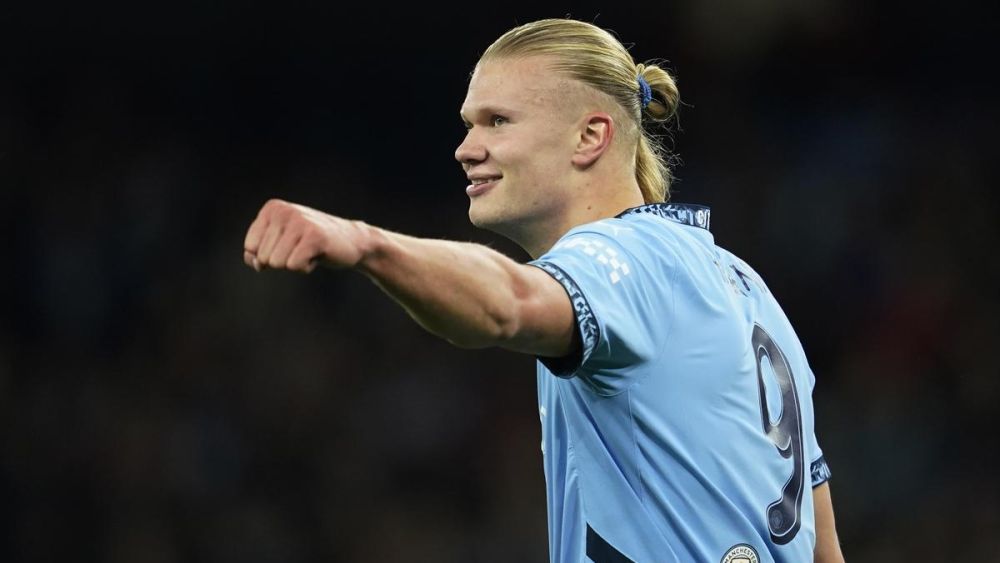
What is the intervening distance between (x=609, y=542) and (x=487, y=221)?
2.87ft

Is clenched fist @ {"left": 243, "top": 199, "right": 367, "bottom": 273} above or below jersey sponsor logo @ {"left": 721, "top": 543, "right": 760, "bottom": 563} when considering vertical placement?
above

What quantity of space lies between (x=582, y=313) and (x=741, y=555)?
2.40 feet

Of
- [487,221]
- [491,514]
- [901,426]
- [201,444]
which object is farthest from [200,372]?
[487,221]

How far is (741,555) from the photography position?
2.74 m

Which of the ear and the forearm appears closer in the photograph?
the forearm

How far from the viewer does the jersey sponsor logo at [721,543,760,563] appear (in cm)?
271

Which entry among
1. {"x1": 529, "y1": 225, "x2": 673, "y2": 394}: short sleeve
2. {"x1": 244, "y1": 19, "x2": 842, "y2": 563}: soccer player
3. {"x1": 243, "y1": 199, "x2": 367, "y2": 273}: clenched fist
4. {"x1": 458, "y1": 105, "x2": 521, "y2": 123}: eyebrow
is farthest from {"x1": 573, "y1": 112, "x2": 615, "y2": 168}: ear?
{"x1": 243, "y1": 199, "x2": 367, "y2": 273}: clenched fist

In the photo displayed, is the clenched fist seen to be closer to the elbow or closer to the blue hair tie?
the elbow

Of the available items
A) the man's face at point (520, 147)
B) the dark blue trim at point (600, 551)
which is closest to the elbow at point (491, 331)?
the dark blue trim at point (600, 551)

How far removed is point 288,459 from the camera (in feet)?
23.6

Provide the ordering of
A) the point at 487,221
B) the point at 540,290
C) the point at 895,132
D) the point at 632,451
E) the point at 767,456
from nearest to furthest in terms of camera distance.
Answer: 1. the point at 540,290
2. the point at 632,451
3. the point at 767,456
4. the point at 487,221
5. the point at 895,132

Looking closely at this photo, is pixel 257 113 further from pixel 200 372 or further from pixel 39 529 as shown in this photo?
pixel 39 529

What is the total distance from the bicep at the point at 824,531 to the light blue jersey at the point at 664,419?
1.21 feet

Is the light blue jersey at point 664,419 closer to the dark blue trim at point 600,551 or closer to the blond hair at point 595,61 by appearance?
the dark blue trim at point 600,551
